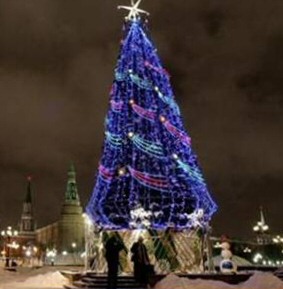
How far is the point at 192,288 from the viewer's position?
14.7m

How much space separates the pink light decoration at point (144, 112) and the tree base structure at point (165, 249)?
15.5ft

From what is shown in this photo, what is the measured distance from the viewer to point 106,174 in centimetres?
2497

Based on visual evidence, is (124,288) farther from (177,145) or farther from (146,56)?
(146,56)

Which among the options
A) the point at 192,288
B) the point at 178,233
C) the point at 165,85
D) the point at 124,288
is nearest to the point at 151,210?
the point at 178,233

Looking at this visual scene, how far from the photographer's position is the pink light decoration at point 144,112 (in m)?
24.8

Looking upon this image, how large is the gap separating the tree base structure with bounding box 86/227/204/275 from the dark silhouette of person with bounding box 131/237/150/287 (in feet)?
28.5

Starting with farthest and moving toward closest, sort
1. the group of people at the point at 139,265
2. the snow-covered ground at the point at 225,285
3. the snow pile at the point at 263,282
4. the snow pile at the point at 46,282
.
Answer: the snow pile at the point at 46,282 → the snow-covered ground at the point at 225,285 → the snow pile at the point at 263,282 → the group of people at the point at 139,265

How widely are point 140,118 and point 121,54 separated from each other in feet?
10.1

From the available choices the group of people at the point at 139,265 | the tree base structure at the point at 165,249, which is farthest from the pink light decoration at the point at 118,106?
the group of people at the point at 139,265

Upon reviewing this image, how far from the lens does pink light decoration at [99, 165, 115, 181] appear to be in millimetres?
24844

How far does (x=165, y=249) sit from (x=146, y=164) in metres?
3.59

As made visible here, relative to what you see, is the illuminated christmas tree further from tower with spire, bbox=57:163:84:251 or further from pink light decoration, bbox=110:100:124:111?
tower with spire, bbox=57:163:84:251

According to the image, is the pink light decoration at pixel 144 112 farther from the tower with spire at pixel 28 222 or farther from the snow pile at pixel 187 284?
the tower with spire at pixel 28 222

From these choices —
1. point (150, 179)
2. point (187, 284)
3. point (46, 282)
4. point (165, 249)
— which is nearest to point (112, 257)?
point (187, 284)
